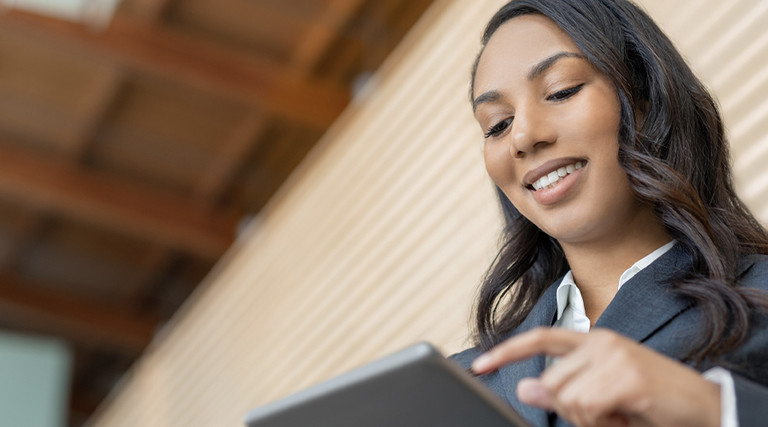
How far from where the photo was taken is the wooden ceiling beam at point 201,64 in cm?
512

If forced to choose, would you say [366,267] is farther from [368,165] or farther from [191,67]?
[191,67]

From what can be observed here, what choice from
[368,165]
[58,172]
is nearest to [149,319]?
[58,172]

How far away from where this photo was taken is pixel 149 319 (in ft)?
26.5

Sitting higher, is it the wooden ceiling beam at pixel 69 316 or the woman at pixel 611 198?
the wooden ceiling beam at pixel 69 316

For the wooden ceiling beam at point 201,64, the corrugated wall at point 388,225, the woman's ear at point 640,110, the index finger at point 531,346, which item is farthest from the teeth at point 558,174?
the wooden ceiling beam at point 201,64

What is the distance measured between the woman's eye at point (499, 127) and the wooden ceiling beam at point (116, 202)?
5.51m

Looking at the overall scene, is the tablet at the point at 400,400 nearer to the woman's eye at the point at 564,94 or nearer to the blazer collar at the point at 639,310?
the blazer collar at the point at 639,310

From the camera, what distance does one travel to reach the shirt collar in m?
1.27

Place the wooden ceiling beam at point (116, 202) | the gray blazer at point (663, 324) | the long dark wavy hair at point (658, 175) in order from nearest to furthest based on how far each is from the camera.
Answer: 1. the gray blazer at point (663, 324)
2. the long dark wavy hair at point (658, 175)
3. the wooden ceiling beam at point (116, 202)

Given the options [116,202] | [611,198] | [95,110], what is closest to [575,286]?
[611,198]

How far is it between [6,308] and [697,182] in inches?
296

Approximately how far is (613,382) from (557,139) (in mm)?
Result: 509

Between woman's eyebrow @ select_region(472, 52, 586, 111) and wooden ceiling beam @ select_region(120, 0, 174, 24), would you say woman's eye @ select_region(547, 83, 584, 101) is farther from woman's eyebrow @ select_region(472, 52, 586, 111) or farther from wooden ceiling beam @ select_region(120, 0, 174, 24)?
wooden ceiling beam @ select_region(120, 0, 174, 24)

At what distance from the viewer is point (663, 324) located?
1.10 metres
